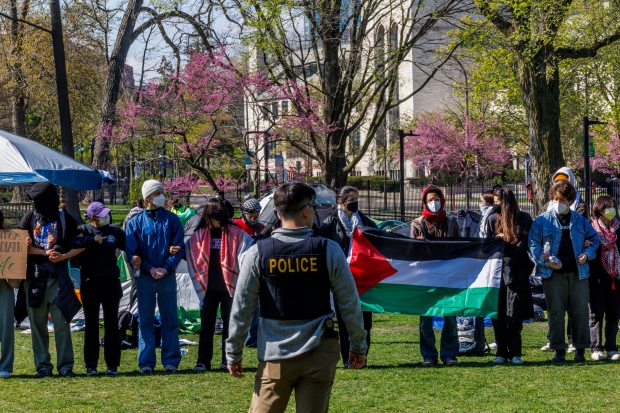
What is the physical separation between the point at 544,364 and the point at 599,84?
46036 millimetres

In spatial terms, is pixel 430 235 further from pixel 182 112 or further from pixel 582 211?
pixel 182 112

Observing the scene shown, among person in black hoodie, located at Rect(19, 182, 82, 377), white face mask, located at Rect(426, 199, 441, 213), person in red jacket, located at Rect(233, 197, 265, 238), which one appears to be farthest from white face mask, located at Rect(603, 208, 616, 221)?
person in black hoodie, located at Rect(19, 182, 82, 377)

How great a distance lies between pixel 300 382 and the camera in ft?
17.1

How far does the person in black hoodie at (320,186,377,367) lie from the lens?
9.95 m

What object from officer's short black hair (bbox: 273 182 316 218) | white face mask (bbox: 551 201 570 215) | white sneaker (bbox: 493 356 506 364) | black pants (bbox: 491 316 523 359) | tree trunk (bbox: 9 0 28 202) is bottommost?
white sneaker (bbox: 493 356 506 364)

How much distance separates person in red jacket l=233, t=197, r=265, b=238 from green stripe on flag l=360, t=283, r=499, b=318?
5.27 ft

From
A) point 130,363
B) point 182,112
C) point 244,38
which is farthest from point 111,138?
point 130,363

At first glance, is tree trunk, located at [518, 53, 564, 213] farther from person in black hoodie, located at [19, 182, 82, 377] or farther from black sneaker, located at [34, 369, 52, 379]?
black sneaker, located at [34, 369, 52, 379]

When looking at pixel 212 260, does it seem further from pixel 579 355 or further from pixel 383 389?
pixel 579 355

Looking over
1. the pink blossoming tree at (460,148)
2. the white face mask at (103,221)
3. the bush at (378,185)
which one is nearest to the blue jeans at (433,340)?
the white face mask at (103,221)

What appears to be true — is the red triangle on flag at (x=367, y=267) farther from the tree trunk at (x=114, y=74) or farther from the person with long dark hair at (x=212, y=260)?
the tree trunk at (x=114, y=74)

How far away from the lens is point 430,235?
1041 centimetres

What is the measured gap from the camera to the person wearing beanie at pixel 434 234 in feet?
32.8

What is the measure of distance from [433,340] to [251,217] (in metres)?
2.58
